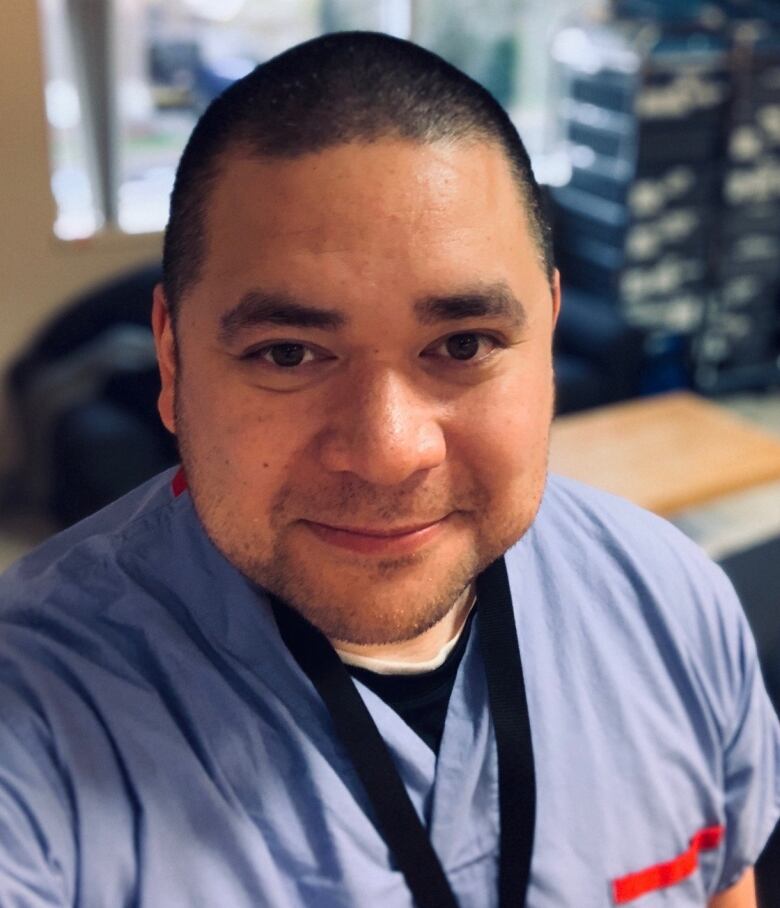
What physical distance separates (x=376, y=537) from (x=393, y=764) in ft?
0.63

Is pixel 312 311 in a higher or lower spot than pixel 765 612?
higher

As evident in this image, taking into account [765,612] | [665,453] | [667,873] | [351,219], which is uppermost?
[351,219]

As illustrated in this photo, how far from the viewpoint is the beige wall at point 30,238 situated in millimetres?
2742

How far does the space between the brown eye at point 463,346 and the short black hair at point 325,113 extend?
0.10 m

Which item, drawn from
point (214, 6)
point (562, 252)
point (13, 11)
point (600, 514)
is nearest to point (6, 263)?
point (214, 6)

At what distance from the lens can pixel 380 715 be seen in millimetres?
824

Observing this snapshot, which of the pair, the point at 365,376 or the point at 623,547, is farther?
the point at 623,547

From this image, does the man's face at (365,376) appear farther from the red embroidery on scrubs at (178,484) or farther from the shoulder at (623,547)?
the shoulder at (623,547)

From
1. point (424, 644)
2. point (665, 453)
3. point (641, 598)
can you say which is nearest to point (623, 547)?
point (641, 598)

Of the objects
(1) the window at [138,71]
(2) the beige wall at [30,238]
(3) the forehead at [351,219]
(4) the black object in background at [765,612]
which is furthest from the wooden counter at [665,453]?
(3) the forehead at [351,219]

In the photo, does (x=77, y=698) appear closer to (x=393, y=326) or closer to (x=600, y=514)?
(x=393, y=326)

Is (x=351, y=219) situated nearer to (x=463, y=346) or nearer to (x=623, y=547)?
(x=463, y=346)

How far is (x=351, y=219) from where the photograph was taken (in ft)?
2.19

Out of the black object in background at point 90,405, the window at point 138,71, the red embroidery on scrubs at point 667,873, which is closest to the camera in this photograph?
the red embroidery on scrubs at point 667,873
